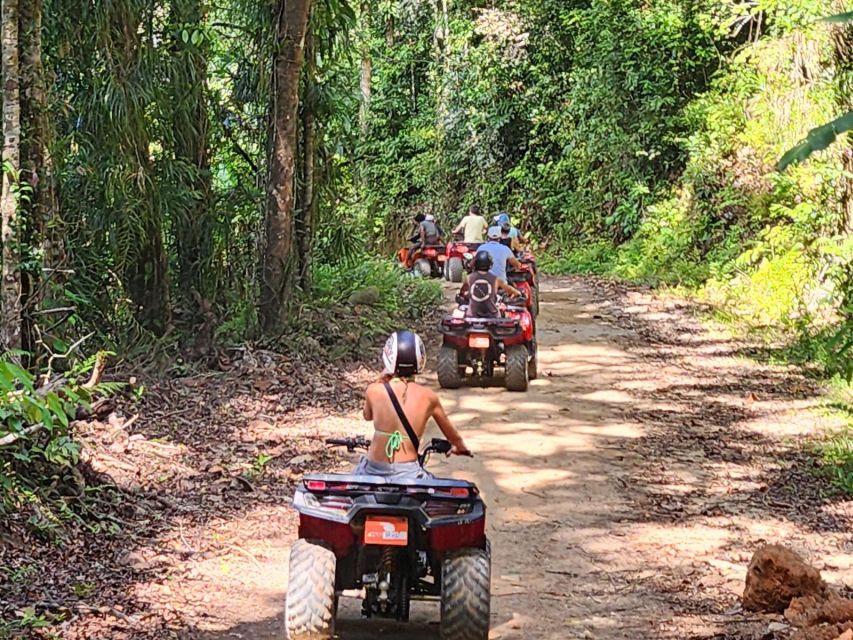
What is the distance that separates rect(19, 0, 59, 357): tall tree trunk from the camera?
747 cm

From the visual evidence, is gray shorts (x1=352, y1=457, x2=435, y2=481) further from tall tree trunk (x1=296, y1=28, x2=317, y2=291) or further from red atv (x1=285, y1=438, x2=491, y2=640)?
tall tree trunk (x1=296, y1=28, x2=317, y2=291)

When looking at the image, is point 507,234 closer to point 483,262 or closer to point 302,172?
point 302,172

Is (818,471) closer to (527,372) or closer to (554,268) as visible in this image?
(527,372)

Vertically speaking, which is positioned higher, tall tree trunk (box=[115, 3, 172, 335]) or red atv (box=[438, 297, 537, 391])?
tall tree trunk (box=[115, 3, 172, 335])

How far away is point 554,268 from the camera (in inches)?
1017

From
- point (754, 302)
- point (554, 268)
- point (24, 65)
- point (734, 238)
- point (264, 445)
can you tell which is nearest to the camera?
point (24, 65)

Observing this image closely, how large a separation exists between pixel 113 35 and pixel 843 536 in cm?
830

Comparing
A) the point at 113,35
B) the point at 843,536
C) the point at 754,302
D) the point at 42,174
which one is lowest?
the point at 843,536

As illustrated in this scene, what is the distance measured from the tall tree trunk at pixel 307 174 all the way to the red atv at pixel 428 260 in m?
8.34

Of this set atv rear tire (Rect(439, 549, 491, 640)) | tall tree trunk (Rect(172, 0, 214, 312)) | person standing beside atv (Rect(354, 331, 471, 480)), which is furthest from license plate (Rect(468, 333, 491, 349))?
atv rear tire (Rect(439, 549, 491, 640))

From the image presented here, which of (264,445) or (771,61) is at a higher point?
(771,61)

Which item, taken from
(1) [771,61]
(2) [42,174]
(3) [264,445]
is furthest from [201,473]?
(1) [771,61]

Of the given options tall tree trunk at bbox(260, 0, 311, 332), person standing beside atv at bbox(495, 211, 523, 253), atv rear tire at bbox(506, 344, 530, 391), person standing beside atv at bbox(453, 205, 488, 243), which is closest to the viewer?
atv rear tire at bbox(506, 344, 530, 391)

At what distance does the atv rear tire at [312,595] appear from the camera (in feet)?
15.0
